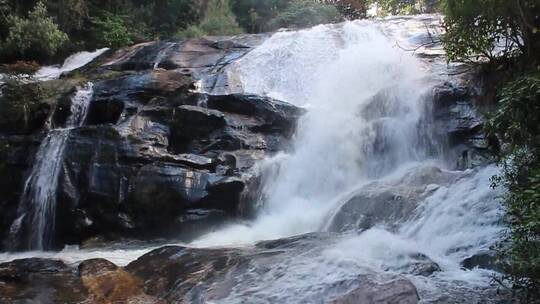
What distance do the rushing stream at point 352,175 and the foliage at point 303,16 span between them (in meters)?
5.33

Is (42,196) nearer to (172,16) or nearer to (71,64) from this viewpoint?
(71,64)

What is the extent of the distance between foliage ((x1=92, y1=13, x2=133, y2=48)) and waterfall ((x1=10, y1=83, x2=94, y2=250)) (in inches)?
342

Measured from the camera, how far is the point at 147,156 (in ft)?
37.6

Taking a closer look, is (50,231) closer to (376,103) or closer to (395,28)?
(376,103)

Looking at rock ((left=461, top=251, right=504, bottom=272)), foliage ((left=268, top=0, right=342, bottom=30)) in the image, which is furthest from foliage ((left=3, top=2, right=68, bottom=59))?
rock ((left=461, top=251, right=504, bottom=272))

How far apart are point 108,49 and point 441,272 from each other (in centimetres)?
1616

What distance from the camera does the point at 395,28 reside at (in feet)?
59.7

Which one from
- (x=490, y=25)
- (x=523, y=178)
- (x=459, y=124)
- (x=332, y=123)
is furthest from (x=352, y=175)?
(x=523, y=178)

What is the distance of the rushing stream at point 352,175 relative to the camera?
6.60m

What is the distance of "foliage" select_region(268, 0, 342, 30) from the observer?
2386 cm

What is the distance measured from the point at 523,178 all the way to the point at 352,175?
634cm

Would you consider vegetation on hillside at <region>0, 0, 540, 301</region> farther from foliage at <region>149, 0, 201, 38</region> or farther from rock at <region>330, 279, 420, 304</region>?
rock at <region>330, 279, 420, 304</region>

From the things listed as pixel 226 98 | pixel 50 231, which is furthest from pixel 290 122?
pixel 50 231

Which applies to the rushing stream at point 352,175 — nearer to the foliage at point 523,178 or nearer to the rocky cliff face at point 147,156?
the rocky cliff face at point 147,156
